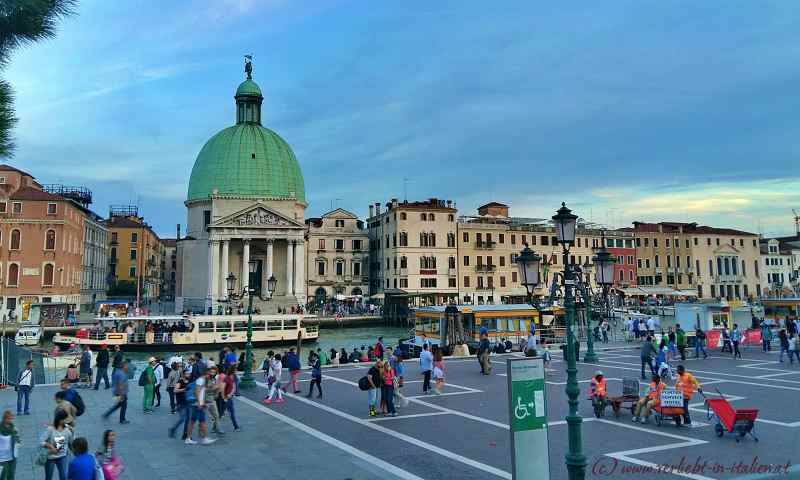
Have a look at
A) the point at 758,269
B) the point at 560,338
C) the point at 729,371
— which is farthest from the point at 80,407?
the point at 758,269

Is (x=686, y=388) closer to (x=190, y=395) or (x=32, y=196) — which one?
(x=190, y=395)

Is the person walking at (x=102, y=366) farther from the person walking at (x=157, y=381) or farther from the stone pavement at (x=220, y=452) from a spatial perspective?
the stone pavement at (x=220, y=452)

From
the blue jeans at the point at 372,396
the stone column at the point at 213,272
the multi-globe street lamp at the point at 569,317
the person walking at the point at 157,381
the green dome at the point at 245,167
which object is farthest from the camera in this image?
the green dome at the point at 245,167

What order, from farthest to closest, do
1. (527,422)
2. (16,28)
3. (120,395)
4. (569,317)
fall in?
(120,395)
(569,317)
(527,422)
(16,28)

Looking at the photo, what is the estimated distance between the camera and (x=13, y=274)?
54.2 metres

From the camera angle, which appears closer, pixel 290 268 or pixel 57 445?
pixel 57 445

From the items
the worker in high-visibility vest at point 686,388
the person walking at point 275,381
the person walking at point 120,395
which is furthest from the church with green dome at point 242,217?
the worker in high-visibility vest at point 686,388

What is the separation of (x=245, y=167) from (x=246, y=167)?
127mm

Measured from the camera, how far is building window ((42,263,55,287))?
5488cm

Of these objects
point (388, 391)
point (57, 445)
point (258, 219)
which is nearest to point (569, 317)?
point (388, 391)

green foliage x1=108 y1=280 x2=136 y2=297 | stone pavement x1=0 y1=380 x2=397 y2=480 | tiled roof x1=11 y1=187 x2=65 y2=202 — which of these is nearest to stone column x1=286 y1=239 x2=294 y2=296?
tiled roof x1=11 y1=187 x2=65 y2=202

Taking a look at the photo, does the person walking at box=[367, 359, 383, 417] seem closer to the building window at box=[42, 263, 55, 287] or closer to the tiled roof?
the building window at box=[42, 263, 55, 287]

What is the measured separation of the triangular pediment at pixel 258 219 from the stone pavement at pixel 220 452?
53299mm

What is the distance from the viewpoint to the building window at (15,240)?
53.9 metres
